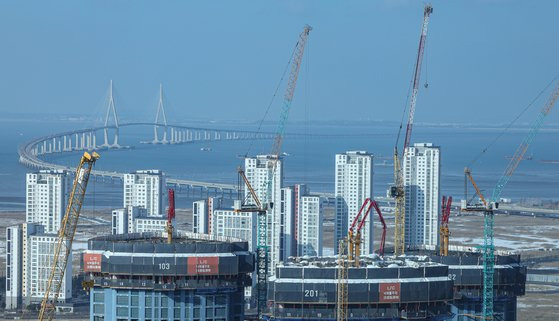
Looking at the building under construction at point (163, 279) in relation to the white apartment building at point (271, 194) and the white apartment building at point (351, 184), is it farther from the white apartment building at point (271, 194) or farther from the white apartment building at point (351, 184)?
the white apartment building at point (351, 184)

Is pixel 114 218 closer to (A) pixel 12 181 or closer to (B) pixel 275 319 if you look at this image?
(B) pixel 275 319

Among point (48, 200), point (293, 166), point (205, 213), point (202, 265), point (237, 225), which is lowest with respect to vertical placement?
point (237, 225)

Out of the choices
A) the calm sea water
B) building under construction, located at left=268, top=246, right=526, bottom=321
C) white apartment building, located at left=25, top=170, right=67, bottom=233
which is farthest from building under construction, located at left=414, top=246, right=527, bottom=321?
the calm sea water

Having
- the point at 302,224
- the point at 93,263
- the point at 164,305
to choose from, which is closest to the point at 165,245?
the point at 164,305

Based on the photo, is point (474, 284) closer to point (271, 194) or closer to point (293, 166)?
point (271, 194)

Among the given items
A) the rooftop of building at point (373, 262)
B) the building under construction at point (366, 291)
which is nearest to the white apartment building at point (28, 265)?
the rooftop of building at point (373, 262)

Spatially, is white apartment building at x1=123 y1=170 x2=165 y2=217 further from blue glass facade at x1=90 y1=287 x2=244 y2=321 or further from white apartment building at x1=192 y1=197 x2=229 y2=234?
blue glass facade at x1=90 y1=287 x2=244 y2=321

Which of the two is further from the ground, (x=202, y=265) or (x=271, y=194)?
(x=271, y=194)
